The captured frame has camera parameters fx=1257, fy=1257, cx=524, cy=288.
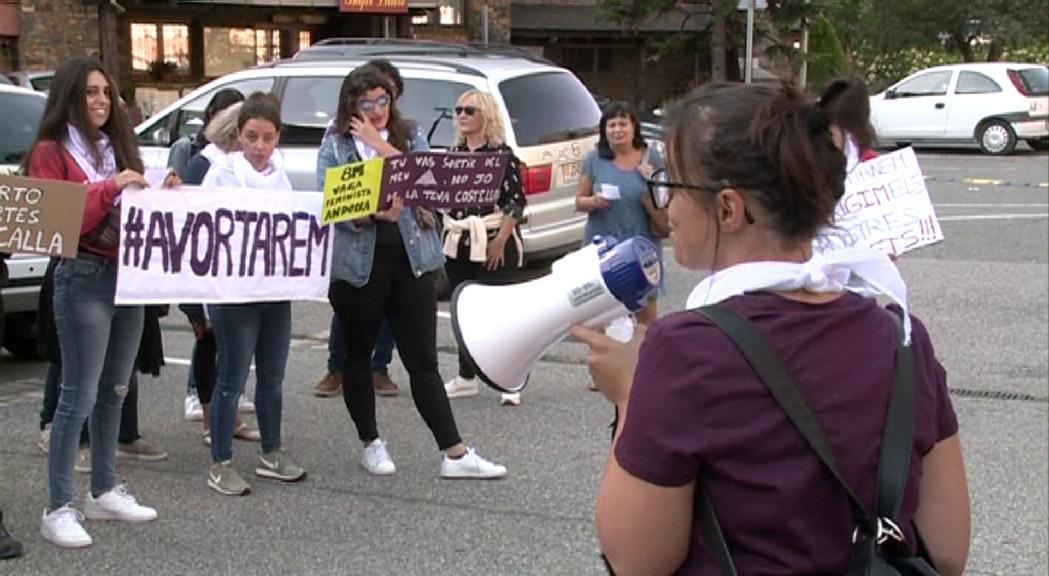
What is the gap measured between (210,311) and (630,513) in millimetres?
4155

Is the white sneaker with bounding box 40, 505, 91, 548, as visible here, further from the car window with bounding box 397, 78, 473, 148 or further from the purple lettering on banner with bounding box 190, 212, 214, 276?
the car window with bounding box 397, 78, 473, 148

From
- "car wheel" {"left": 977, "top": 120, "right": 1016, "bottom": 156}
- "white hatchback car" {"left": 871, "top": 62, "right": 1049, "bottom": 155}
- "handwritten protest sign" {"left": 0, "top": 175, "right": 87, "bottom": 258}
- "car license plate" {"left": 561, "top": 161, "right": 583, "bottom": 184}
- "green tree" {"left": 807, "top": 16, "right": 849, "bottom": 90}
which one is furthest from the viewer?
"green tree" {"left": 807, "top": 16, "right": 849, "bottom": 90}

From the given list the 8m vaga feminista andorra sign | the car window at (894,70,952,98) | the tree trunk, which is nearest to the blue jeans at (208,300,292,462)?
the car window at (894,70,952,98)

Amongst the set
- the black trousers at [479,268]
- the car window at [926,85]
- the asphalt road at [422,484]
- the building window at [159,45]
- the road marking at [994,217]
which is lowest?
the asphalt road at [422,484]

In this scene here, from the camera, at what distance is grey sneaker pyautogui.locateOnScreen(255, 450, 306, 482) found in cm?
590

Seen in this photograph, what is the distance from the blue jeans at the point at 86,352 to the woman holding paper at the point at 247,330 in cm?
44

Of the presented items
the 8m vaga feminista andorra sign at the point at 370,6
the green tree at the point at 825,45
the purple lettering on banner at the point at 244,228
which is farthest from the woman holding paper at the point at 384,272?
the green tree at the point at 825,45

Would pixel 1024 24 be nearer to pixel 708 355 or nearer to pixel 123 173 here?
pixel 123 173

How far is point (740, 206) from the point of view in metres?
1.85

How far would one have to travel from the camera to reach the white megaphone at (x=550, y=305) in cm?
218

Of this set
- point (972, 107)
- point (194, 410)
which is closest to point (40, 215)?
point (194, 410)

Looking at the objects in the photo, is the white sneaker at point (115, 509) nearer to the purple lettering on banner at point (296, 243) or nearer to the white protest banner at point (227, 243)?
the white protest banner at point (227, 243)

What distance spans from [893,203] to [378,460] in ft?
8.83

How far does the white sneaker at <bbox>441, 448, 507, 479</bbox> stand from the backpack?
4.03 m
